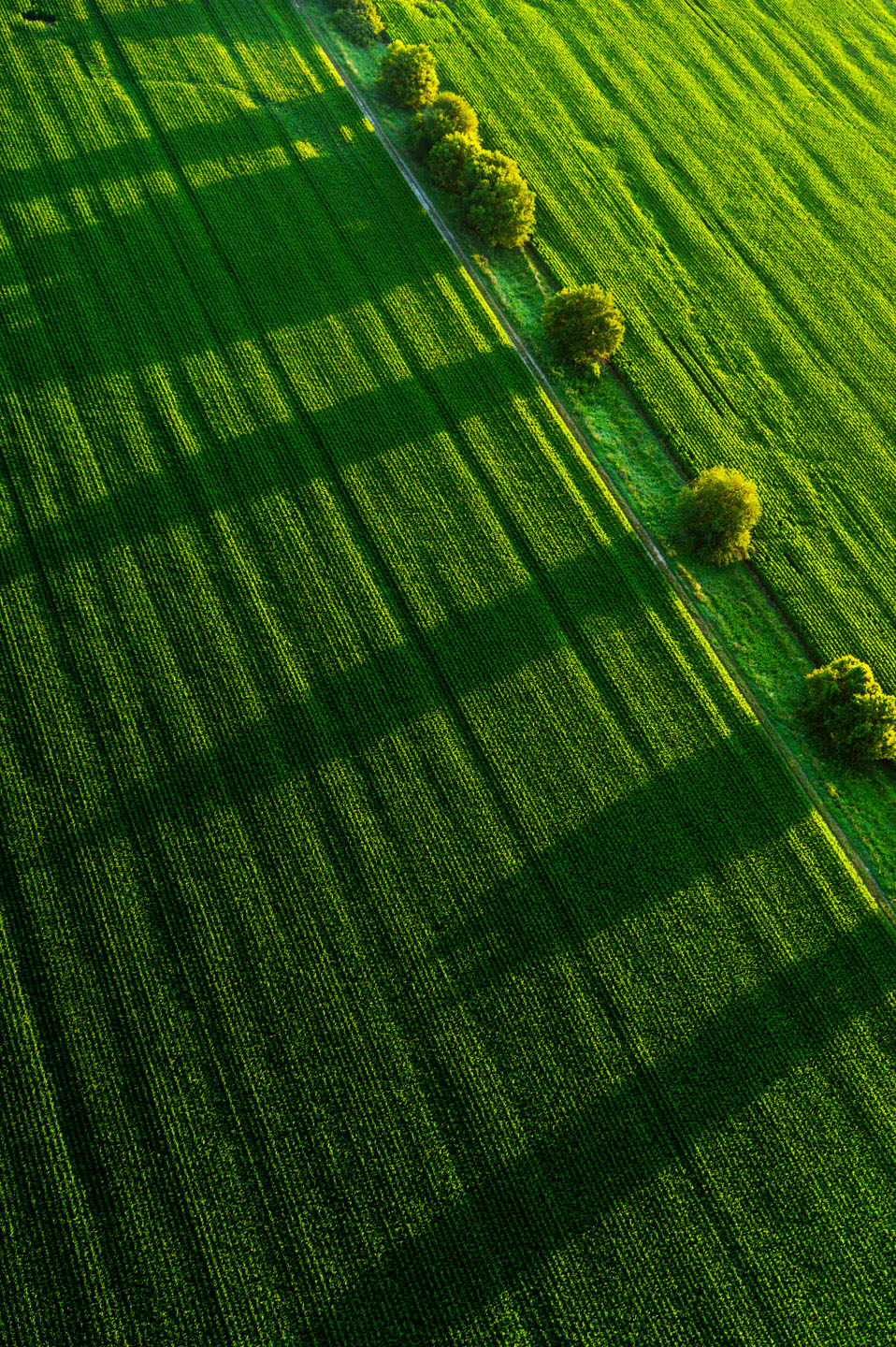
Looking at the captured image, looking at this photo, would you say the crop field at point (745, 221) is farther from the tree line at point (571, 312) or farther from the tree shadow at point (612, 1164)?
the tree shadow at point (612, 1164)

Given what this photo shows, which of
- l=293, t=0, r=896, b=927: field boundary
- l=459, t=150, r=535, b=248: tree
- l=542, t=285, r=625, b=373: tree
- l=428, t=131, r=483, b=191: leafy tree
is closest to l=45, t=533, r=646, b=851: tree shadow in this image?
l=293, t=0, r=896, b=927: field boundary

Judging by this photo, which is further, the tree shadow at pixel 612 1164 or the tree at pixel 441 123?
the tree at pixel 441 123

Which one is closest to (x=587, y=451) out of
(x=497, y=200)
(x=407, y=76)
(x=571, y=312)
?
(x=571, y=312)

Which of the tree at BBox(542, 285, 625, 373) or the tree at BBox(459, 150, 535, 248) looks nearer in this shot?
the tree at BBox(542, 285, 625, 373)

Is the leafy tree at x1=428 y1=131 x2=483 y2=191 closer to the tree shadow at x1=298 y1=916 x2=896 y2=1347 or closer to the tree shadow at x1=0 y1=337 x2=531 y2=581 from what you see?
the tree shadow at x1=0 y1=337 x2=531 y2=581

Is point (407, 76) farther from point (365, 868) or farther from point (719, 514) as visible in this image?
point (365, 868)

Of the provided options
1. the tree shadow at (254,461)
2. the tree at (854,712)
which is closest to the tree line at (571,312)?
the tree at (854,712)

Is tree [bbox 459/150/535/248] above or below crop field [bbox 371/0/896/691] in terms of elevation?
below
